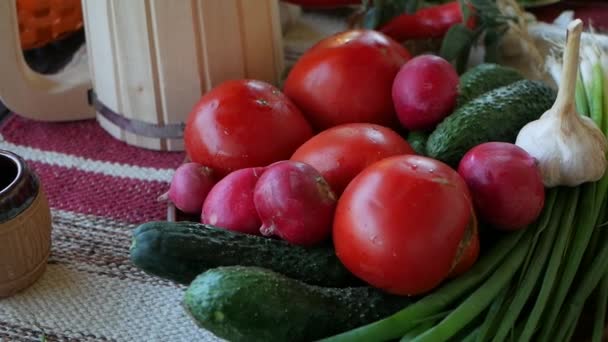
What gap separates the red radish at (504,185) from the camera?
0.57 meters

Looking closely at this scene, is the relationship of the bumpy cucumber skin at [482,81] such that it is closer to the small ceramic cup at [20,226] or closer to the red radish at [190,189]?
the red radish at [190,189]

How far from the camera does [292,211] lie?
559mm

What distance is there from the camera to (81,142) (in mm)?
864

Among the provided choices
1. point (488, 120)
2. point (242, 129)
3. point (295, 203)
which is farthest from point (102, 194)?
point (488, 120)

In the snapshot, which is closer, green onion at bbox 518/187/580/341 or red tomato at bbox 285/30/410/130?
green onion at bbox 518/187/580/341

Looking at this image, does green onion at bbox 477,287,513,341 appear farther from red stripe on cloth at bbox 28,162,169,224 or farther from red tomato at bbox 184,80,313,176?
red stripe on cloth at bbox 28,162,169,224

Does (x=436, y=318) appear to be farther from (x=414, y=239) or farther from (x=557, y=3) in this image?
(x=557, y=3)

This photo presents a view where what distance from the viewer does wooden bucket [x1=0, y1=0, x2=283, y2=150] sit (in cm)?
74

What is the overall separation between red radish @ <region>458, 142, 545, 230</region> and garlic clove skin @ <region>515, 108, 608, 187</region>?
27 millimetres

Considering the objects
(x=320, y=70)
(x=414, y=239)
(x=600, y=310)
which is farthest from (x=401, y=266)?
(x=320, y=70)

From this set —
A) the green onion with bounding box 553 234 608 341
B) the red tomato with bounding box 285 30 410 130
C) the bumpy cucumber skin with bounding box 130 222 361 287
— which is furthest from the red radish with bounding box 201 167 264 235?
the green onion with bounding box 553 234 608 341

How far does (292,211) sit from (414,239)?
10 cm

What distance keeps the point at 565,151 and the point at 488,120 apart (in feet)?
0.25

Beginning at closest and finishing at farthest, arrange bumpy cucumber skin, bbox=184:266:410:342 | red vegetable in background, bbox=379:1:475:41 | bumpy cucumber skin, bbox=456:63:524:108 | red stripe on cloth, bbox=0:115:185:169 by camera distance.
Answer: bumpy cucumber skin, bbox=184:266:410:342 < bumpy cucumber skin, bbox=456:63:524:108 < red stripe on cloth, bbox=0:115:185:169 < red vegetable in background, bbox=379:1:475:41
